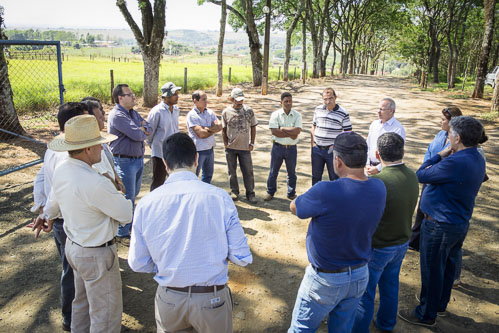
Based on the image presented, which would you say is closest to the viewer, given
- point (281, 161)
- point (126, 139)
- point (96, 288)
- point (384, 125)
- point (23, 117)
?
point (96, 288)

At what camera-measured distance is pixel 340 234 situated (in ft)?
7.92

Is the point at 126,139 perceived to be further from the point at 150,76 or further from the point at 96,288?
the point at 150,76

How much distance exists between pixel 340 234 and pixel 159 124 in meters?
3.79

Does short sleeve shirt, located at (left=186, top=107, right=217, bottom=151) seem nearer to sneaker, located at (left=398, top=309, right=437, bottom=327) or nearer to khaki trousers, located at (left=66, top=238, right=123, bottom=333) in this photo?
khaki trousers, located at (left=66, top=238, right=123, bottom=333)

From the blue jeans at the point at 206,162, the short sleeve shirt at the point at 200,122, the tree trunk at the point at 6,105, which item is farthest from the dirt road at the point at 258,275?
the tree trunk at the point at 6,105

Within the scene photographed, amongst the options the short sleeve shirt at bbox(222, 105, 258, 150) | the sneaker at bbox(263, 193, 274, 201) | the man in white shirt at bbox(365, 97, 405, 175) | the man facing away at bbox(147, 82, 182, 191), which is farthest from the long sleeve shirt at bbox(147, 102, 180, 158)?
the man in white shirt at bbox(365, 97, 405, 175)

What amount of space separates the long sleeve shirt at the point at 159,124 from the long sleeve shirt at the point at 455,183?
359 cm

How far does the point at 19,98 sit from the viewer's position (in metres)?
12.6

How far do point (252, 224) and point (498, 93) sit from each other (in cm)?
1288

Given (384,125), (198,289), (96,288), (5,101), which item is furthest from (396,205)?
(5,101)

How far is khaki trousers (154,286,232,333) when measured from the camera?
7.02 ft

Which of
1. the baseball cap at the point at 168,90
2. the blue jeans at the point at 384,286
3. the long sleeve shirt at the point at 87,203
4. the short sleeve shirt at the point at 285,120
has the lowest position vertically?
the blue jeans at the point at 384,286

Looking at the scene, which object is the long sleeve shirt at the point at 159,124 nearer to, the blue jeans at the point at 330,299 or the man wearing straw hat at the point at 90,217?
the man wearing straw hat at the point at 90,217

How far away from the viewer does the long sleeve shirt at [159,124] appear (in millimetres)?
5430
